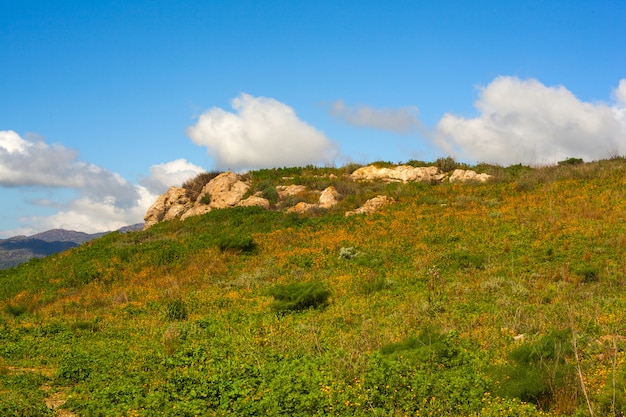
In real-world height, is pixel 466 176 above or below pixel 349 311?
above

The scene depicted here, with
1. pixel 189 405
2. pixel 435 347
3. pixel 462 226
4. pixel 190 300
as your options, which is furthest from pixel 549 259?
pixel 189 405

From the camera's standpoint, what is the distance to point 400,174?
116 ft

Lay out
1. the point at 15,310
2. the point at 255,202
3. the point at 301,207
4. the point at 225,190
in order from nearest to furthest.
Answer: the point at 15,310 < the point at 301,207 < the point at 255,202 < the point at 225,190

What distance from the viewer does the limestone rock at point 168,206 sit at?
35.7 meters

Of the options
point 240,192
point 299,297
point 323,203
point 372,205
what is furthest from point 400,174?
point 299,297

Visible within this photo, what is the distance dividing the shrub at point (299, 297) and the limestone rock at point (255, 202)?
17133mm

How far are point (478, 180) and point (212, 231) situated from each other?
679 inches

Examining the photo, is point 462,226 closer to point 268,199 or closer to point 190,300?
point 190,300

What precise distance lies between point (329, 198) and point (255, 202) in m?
5.15

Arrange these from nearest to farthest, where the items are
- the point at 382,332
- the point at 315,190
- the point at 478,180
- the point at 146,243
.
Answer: the point at 382,332
the point at 146,243
the point at 478,180
the point at 315,190

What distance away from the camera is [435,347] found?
8.90m

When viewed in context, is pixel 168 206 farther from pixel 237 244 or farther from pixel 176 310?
pixel 176 310

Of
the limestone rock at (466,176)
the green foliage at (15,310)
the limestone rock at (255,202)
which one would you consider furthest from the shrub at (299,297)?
the limestone rock at (466,176)

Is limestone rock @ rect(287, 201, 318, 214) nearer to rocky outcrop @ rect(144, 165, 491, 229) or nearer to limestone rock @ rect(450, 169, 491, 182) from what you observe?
rocky outcrop @ rect(144, 165, 491, 229)
